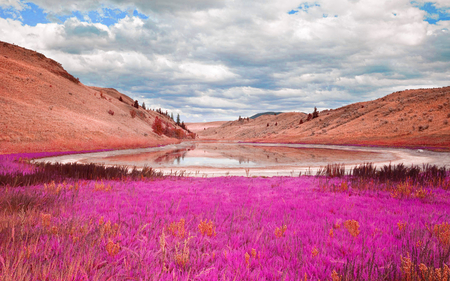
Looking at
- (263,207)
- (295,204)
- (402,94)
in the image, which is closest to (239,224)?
(263,207)

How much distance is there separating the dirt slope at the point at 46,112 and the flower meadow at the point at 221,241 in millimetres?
31178

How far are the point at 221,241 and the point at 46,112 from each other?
51358mm

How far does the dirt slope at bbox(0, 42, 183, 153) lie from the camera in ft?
111

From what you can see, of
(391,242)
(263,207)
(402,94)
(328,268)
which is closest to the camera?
(328,268)

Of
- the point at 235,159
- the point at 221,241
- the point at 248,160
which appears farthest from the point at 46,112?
the point at 221,241

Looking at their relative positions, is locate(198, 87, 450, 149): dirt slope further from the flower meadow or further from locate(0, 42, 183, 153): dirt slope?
locate(0, 42, 183, 153): dirt slope

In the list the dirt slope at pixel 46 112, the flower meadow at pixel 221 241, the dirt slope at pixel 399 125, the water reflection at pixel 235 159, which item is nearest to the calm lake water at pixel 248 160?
the water reflection at pixel 235 159

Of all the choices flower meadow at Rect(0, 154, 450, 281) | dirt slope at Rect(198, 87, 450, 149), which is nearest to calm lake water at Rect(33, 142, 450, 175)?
flower meadow at Rect(0, 154, 450, 281)

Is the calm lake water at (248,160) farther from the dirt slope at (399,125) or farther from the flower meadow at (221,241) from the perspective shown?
the dirt slope at (399,125)

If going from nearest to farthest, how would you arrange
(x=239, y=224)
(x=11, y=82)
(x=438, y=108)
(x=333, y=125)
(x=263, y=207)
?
(x=239, y=224), (x=263, y=207), (x=11, y=82), (x=438, y=108), (x=333, y=125)

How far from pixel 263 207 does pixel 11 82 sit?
197 ft

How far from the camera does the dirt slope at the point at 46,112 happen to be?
33.9m

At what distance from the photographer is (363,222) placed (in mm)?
4992

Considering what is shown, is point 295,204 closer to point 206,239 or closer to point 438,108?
point 206,239
